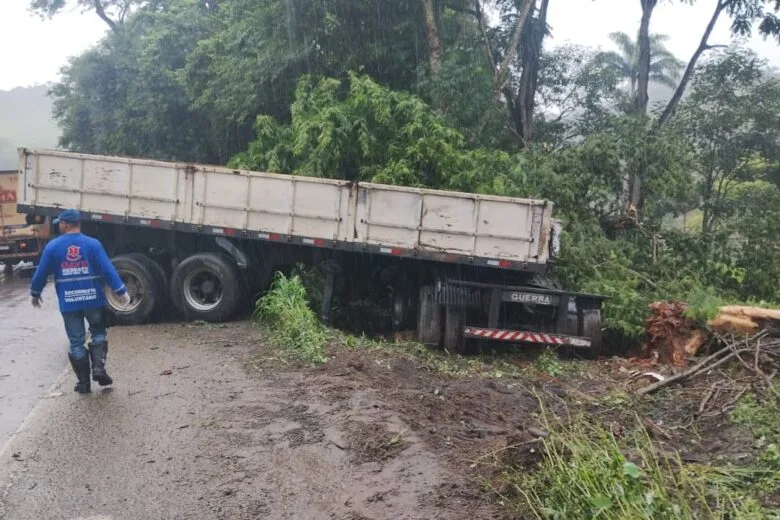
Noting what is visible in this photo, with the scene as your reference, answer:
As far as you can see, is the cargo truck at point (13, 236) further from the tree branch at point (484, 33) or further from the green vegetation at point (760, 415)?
the green vegetation at point (760, 415)

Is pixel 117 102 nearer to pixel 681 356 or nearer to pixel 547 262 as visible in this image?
pixel 547 262

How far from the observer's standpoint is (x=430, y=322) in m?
9.95

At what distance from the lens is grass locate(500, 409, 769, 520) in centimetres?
350

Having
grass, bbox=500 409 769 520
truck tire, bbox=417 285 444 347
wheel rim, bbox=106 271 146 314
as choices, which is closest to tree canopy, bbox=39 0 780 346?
truck tire, bbox=417 285 444 347

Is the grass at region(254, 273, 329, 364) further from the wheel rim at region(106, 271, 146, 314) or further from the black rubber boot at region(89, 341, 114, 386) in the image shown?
the black rubber boot at region(89, 341, 114, 386)

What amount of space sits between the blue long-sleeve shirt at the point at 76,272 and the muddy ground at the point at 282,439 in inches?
34.4

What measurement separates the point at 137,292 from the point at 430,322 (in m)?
4.42

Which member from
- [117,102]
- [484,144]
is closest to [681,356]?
[484,144]

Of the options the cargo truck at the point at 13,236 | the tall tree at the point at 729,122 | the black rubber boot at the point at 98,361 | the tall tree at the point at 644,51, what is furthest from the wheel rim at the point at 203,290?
the tall tree at the point at 644,51

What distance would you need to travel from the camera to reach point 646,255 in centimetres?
1281

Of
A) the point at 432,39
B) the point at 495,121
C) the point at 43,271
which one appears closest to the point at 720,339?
the point at 43,271

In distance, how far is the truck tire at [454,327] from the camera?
9883 millimetres

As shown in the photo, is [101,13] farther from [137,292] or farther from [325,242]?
[325,242]

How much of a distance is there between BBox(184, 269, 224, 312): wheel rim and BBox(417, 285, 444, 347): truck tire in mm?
2974
